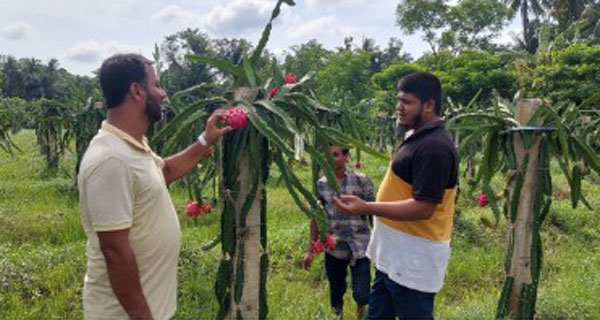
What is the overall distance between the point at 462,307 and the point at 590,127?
167 centimetres

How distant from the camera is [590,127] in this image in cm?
354

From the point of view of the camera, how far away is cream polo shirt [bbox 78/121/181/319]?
174 cm

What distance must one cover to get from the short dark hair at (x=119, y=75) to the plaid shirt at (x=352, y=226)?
6.12ft

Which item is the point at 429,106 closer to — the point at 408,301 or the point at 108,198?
the point at 408,301

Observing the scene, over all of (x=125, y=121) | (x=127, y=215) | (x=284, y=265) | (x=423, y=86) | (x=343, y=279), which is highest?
(x=423, y=86)

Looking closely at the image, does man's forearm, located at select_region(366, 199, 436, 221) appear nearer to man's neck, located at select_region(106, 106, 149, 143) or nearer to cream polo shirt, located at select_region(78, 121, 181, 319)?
cream polo shirt, located at select_region(78, 121, 181, 319)

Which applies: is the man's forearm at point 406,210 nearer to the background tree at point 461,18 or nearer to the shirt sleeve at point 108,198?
the shirt sleeve at point 108,198

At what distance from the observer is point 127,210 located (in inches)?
69.1

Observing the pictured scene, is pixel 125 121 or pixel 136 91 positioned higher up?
pixel 136 91

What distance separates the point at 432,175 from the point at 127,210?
1.36 m

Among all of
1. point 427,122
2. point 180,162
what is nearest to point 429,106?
point 427,122

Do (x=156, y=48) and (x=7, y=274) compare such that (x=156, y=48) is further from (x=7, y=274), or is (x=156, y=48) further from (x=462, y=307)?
(x=462, y=307)

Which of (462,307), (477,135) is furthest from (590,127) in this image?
(462,307)

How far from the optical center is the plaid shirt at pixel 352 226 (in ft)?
11.5
